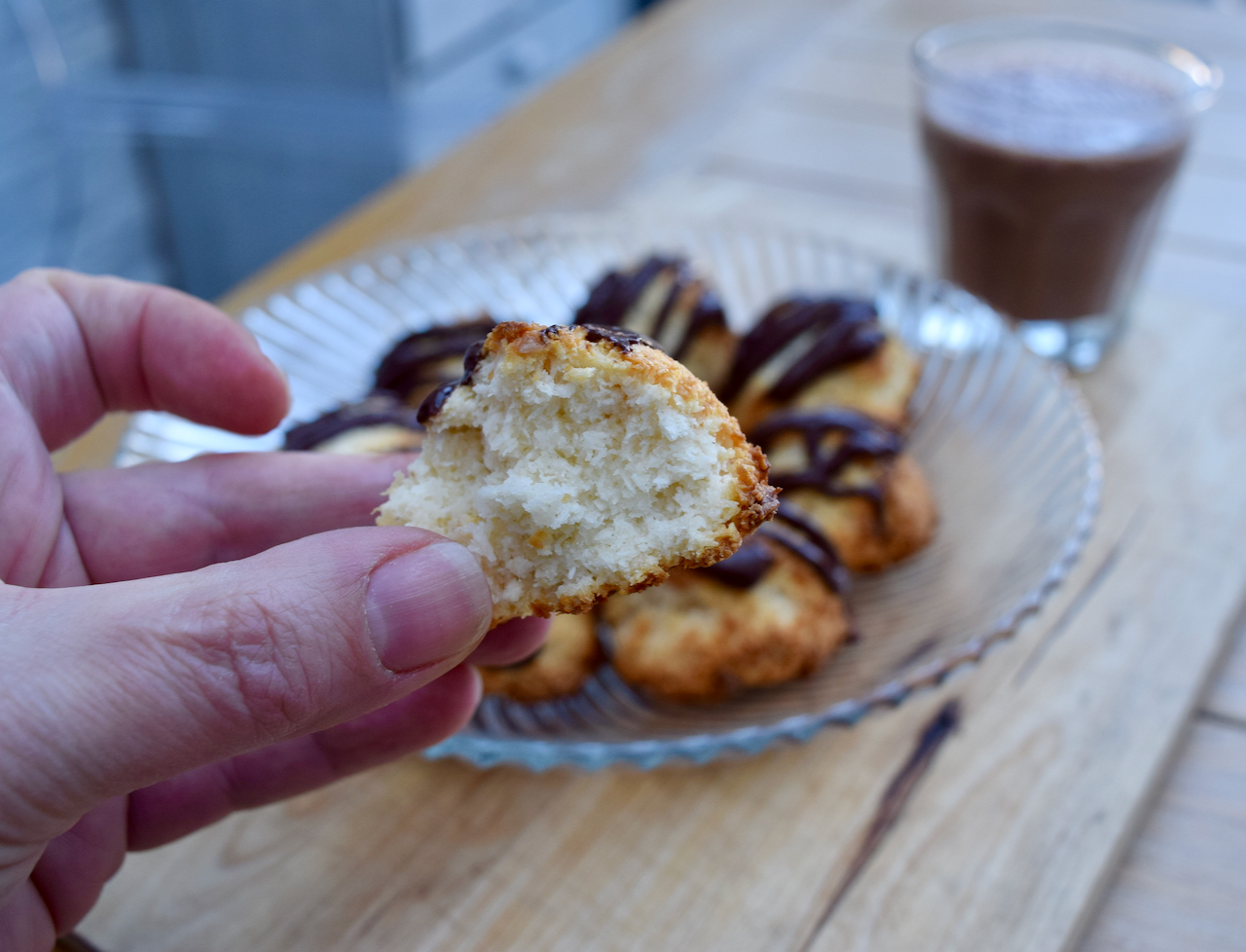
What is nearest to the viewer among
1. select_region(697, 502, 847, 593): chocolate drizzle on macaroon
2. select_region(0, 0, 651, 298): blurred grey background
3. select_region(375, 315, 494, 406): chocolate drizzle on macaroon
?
select_region(697, 502, 847, 593): chocolate drizzle on macaroon

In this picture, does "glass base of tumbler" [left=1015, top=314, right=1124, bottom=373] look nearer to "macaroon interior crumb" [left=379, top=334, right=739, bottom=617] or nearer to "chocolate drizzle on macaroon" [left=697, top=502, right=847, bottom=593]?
"chocolate drizzle on macaroon" [left=697, top=502, right=847, bottom=593]

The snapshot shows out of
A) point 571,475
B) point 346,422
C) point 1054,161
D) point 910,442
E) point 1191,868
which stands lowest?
point 1191,868

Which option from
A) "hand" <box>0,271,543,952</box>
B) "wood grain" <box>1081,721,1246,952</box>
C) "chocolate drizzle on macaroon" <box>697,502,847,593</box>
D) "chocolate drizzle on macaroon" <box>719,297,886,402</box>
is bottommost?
"wood grain" <box>1081,721,1246,952</box>

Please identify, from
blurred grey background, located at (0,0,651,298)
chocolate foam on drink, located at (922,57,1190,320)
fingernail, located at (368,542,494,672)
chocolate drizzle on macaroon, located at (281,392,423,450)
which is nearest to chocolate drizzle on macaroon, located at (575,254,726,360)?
chocolate drizzle on macaroon, located at (281,392,423,450)

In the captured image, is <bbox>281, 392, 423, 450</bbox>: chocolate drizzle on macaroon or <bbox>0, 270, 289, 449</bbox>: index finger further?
<bbox>281, 392, 423, 450</bbox>: chocolate drizzle on macaroon

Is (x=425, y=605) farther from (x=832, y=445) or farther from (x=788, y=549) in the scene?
(x=832, y=445)

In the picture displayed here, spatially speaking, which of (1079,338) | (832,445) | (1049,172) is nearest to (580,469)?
(832,445)

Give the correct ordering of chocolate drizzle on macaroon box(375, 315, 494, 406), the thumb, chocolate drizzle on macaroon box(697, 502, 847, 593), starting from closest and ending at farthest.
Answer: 1. the thumb
2. chocolate drizzle on macaroon box(697, 502, 847, 593)
3. chocolate drizzle on macaroon box(375, 315, 494, 406)
